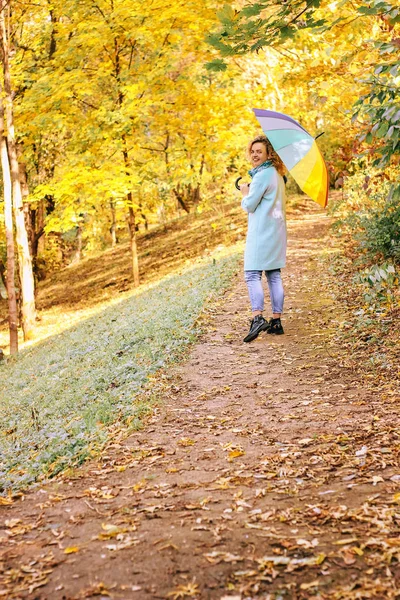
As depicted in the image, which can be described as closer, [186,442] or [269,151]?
[186,442]

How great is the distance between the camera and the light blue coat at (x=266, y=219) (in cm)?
692

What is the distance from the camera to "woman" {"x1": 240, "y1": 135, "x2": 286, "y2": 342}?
6.91 meters

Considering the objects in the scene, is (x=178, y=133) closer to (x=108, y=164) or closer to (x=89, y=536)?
(x=108, y=164)

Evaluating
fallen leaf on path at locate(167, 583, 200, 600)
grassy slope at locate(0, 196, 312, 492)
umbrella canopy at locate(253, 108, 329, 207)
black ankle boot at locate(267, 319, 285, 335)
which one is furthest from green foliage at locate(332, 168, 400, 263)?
fallen leaf on path at locate(167, 583, 200, 600)

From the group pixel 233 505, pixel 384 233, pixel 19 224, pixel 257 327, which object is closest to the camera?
pixel 233 505

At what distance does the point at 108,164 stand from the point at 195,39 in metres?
3.39

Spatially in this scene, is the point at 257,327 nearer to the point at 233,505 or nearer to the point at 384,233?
the point at 384,233

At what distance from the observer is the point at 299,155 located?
6.34m

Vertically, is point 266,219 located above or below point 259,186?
below

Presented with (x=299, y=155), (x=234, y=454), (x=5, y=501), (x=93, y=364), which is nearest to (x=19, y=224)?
(x=93, y=364)

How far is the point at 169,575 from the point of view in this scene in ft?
9.39

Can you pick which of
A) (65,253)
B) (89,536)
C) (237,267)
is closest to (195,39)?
(237,267)

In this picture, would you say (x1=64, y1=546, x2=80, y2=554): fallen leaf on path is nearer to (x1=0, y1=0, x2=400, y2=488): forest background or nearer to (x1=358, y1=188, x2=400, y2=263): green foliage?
(x1=0, y1=0, x2=400, y2=488): forest background

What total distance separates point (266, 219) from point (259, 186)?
39 centimetres
